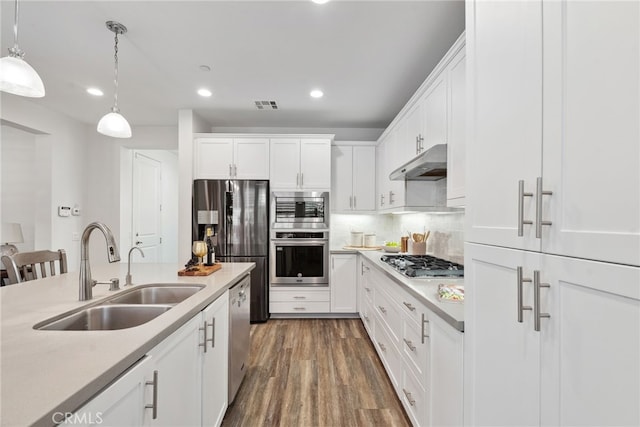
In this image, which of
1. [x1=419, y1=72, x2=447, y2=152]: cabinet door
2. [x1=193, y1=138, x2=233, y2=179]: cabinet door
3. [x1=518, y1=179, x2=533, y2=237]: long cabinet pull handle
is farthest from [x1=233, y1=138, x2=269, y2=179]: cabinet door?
[x1=518, y1=179, x2=533, y2=237]: long cabinet pull handle

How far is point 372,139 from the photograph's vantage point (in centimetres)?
459

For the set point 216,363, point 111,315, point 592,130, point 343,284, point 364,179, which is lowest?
point 343,284

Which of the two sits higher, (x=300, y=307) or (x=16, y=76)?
(x=16, y=76)

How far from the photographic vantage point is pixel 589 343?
67cm

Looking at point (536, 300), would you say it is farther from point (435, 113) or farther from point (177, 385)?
point (435, 113)

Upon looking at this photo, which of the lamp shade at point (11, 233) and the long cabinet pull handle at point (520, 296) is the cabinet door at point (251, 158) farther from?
the long cabinet pull handle at point (520, 296)

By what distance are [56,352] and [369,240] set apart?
3.71m

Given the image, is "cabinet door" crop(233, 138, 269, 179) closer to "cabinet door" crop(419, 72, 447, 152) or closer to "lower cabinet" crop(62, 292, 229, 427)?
"cabinet door" crop(419, 72, 447, 152)

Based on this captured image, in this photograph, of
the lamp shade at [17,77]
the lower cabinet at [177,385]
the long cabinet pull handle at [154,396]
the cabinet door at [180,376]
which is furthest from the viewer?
the lamp shade at [17,77]

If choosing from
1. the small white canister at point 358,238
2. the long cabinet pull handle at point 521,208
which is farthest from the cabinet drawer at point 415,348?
the small white canister at point 358,238

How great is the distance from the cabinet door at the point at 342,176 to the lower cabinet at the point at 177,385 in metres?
2.64

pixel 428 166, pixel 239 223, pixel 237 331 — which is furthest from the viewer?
pixel 239 223

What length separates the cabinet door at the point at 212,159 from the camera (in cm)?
391

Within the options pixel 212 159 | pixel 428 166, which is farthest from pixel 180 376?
pixel 212 159
